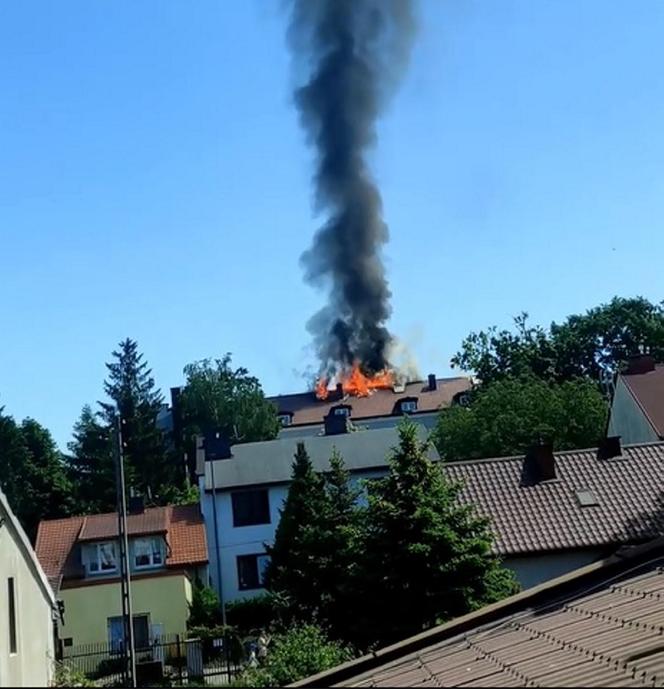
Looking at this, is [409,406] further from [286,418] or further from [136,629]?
[136,629]

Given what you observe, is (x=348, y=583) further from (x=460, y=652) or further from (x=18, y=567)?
(x=460, y=652)

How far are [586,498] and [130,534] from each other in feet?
82.1

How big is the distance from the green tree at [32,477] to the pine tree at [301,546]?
3684cm

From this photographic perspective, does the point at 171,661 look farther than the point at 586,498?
Yes

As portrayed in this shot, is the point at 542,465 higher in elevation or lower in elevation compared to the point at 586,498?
higher

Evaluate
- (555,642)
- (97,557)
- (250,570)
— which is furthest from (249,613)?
(555,642)

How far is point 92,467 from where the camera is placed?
81688mm

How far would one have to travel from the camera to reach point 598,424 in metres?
58.1

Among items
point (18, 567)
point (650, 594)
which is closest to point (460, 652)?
point (650, 594)

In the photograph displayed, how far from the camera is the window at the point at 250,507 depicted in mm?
51719

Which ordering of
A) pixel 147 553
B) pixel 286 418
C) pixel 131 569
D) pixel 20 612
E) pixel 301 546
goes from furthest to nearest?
pixel 286 418
pixel 147 553
pixel 131 569
pixel 301 546
pixel 20 612

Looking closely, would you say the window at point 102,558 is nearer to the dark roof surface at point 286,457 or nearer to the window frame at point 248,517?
the window frame at point 248,517

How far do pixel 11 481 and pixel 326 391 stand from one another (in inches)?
1101

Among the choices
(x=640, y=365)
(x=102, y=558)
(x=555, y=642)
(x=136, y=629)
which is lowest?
(x=555, y=642)
